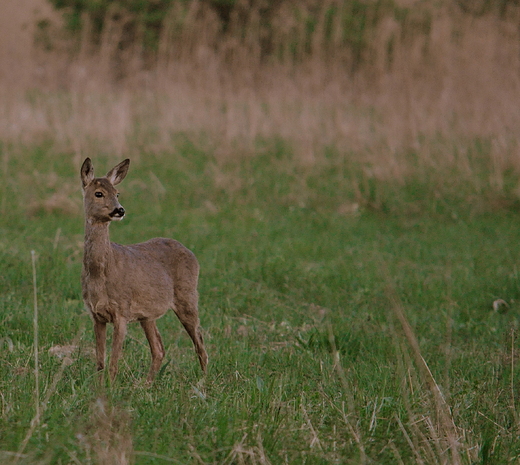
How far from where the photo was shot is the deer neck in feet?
15.7

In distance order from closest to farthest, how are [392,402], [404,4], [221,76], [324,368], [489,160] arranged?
[392,402], [324,368], [489,160], [221,76], [404,4]

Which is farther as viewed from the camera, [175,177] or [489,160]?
[489,160]

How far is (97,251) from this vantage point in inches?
188

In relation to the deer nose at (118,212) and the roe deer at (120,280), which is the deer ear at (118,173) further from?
the deer nose at (118,212)

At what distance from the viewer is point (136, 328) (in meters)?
6.39

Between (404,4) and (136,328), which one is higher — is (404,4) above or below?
above

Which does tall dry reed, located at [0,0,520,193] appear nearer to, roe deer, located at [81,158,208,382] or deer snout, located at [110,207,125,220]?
roe deer, located at [81,158,208,382]

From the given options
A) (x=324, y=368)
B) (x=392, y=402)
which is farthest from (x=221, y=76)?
(x=392, y=402)

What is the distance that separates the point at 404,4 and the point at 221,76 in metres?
6.18

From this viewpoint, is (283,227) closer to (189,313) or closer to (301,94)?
(189,313)

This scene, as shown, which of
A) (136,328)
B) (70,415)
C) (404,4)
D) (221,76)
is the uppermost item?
(404,4)

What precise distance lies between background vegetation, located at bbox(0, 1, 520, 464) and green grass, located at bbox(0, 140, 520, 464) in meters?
0.02

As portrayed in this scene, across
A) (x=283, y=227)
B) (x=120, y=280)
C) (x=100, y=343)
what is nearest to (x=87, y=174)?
(x=120, y=280)

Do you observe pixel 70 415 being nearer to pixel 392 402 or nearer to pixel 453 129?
pixel 392 402
